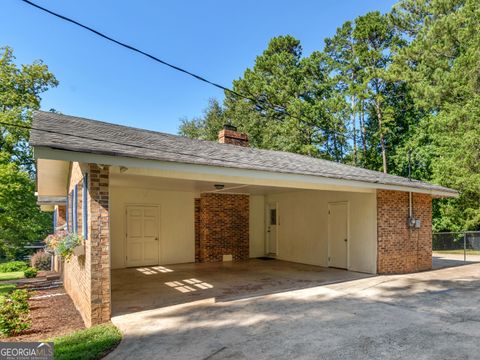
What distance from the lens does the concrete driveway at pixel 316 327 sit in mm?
4285

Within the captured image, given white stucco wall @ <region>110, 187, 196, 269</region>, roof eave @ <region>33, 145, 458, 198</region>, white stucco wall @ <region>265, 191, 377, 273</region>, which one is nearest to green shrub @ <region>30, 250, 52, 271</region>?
white stucco wall @ <region>110, 187, 196, 269</region>

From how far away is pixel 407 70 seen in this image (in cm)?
2156

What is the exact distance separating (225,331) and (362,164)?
75.0 ft

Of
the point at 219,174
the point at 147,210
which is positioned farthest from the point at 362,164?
the point at 219,174

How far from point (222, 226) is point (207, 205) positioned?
102 centimetres

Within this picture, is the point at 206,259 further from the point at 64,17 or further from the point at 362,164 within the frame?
the point at 362,164

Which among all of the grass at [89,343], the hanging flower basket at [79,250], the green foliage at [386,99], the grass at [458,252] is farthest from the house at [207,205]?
the green foliage at [386,99]

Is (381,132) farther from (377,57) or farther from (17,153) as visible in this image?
(17,153)

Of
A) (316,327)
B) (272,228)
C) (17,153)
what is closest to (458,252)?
(272,228)

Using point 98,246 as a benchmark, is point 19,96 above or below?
above

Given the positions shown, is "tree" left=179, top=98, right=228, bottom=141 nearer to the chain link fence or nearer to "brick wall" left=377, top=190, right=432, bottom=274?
the chain link fence

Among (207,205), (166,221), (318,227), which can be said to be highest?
(207,205)

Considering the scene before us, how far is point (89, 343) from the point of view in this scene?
4625 millimetres

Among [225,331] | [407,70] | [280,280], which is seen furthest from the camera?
[407,70]
